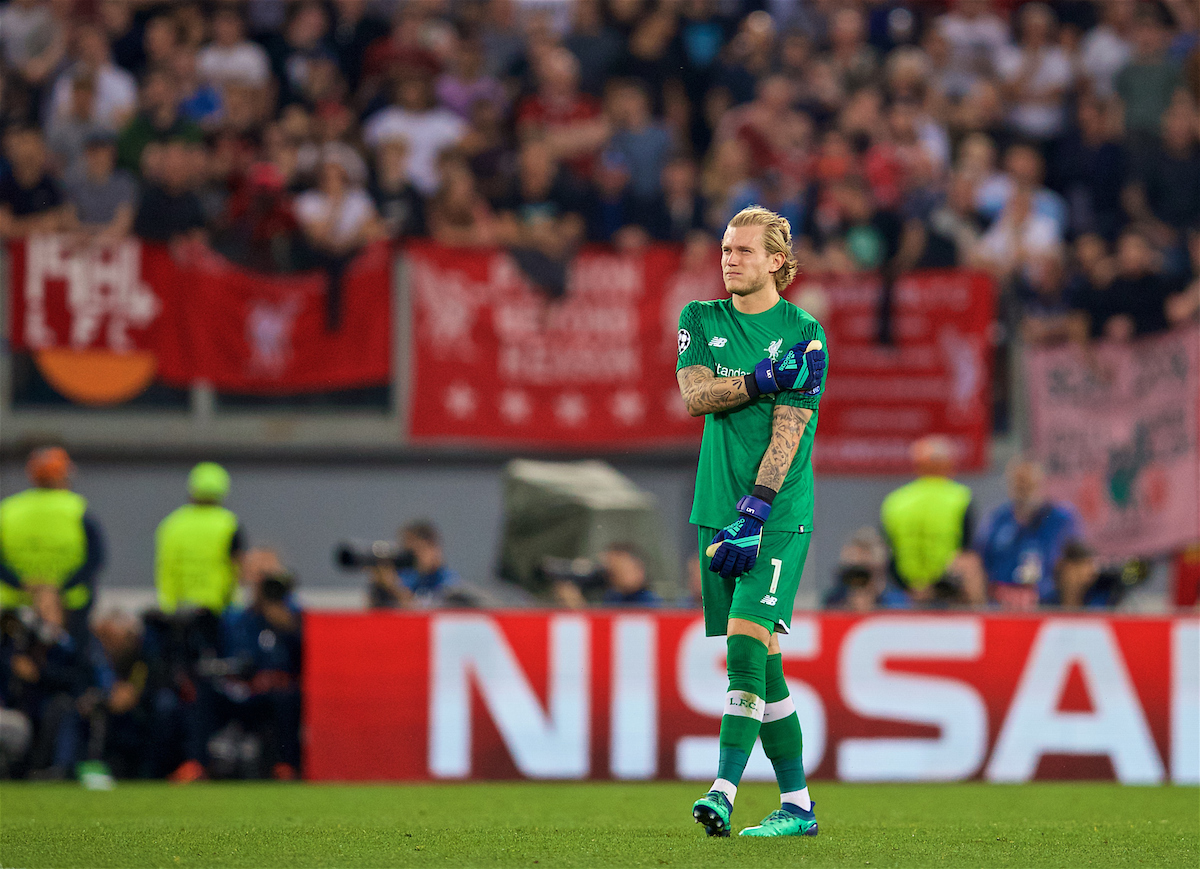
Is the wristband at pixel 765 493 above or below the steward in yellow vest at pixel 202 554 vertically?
above

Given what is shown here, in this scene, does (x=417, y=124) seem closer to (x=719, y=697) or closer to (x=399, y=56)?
(x=399, y=56)

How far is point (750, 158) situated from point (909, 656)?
690 centimetres

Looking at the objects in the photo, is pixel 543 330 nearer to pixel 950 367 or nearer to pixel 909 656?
pixel 950 367

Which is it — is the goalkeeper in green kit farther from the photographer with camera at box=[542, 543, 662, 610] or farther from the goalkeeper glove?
the photographer with camera at box=[542, 543, 662, 610]

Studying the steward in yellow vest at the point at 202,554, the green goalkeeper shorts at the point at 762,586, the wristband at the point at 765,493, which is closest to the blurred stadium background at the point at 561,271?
the steward in yellow vest at the point at 202,554

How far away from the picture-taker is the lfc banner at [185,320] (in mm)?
14672

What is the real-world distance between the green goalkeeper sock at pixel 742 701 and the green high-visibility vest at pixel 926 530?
598 cm

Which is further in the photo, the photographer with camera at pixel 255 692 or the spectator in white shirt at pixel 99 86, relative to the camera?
the spectator in white shirt at pixel 99 86

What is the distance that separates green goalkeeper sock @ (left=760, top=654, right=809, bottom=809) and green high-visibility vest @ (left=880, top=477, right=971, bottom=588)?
18.6 ft

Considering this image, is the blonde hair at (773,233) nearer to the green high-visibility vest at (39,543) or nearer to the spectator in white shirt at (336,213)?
the green high-visibility vest at (39,543)

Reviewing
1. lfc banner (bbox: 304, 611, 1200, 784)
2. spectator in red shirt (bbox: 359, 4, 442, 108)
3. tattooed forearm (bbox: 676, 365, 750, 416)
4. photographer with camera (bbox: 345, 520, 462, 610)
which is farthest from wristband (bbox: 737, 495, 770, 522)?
spectator in red shirt (bbox: 359, 4, 442, 108)

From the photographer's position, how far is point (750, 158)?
630 inches

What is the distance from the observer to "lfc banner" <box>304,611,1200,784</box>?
10219mm

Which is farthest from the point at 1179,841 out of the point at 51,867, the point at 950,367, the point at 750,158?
the point at 750,158
